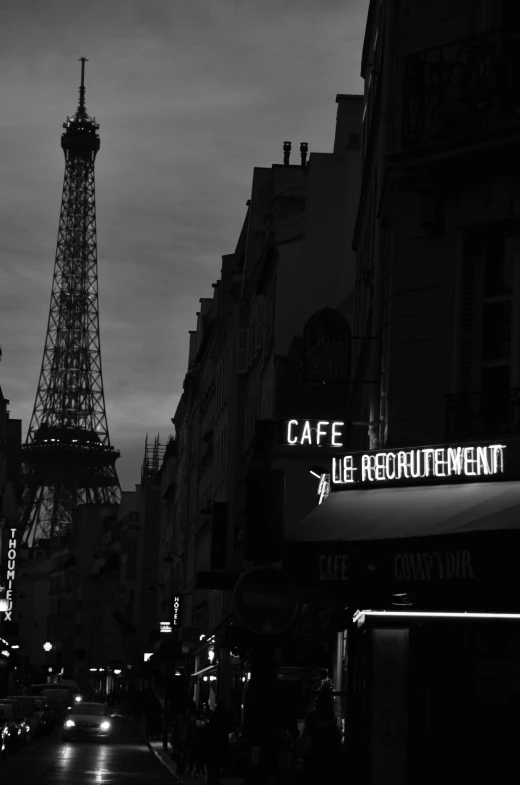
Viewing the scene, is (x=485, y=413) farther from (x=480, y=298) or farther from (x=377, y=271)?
(x=377, y=271)

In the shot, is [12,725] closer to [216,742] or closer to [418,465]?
[216,742]

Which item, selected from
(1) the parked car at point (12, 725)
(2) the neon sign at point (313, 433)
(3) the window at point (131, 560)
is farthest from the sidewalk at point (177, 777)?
(3) the window at point (131, 560)

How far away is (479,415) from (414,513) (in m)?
1.70

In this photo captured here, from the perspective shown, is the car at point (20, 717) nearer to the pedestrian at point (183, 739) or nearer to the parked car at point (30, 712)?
the parked car at point (30, 712)

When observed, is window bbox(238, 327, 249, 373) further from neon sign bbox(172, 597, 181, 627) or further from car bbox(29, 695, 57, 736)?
neon sign bbox(172, 597, 181, 627)

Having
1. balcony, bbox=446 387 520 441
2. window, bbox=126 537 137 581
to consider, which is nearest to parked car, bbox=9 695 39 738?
balcony, bbox=446 387 520 441

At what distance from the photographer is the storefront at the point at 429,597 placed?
616 inches

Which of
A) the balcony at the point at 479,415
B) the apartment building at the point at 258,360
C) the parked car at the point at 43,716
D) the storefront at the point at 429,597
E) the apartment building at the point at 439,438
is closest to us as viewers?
the storefront at the point at 429,597

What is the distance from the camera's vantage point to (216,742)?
32000 millimetres

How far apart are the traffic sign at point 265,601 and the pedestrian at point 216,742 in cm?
1642

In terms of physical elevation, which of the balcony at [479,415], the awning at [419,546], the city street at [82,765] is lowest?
the city street at [82,765]

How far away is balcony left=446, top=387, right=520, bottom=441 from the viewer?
17375mm

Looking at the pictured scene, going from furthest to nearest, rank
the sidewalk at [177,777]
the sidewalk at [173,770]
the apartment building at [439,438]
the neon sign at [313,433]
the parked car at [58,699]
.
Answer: the parked car at [58,699]
the sidewalk at [173,770]
the sidewalk at [177,777]
the neon sign at [313,433]
the apartment building at [439,438]

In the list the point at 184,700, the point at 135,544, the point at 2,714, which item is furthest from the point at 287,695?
the point at 135,544
